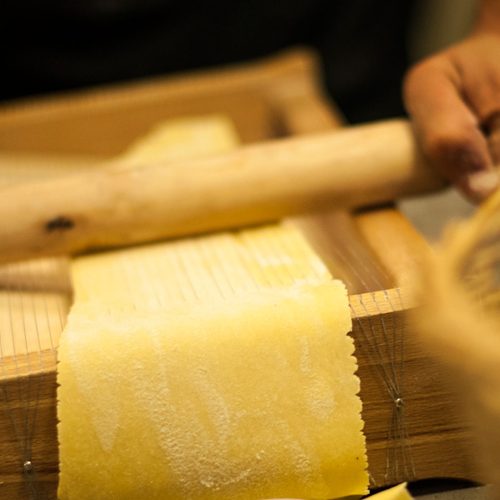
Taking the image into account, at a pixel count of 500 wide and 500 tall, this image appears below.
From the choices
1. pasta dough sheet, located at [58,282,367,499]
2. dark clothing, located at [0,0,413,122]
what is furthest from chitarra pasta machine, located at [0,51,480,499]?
dark clothing, located at [0,0,413,122]

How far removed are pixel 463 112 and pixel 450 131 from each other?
0.08ft

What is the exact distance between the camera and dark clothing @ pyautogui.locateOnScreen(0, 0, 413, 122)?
5.01 feet

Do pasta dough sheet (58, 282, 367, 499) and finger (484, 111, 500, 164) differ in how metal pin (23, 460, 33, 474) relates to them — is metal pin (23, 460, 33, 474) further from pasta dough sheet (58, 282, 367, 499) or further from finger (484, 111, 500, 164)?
finger (484, 111, 500, 164)

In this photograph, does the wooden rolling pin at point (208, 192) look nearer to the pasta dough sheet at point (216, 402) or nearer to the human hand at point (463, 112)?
the human hand at point (463, 112)

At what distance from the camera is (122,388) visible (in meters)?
0.54

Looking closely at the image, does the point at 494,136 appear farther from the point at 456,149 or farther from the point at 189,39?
the point at 189,39

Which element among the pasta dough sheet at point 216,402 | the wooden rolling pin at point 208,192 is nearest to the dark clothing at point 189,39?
the wooden rolling pin at point 208,192

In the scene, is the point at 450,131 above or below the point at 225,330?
above

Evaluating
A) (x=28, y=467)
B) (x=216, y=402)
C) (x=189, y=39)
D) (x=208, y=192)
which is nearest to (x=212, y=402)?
(x=216, y=402)

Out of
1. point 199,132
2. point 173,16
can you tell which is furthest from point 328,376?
point 173,16

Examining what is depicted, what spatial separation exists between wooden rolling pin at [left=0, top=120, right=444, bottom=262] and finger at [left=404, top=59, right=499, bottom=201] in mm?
49

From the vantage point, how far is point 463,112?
28.0 inches

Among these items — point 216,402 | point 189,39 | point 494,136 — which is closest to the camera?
point 216,402

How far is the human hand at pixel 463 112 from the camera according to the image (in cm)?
70
